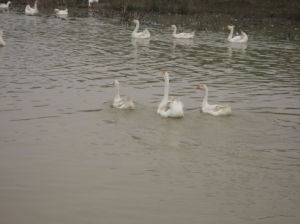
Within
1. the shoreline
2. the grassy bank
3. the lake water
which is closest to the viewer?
the lake water

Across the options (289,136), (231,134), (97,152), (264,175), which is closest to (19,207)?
(97,152)

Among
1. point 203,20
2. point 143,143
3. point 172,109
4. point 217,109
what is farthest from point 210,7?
point 143,143

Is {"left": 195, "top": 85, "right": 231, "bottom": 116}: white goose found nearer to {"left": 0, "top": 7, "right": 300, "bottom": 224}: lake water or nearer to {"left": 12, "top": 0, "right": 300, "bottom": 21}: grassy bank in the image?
{"left": 0, "top": 7, "right": 300, "bottom": 224}: lake water

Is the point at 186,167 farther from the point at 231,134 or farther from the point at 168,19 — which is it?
the point at 168,19

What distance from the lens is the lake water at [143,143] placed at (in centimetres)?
902

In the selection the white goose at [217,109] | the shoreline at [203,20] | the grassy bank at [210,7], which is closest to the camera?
the white goose at [217,109]

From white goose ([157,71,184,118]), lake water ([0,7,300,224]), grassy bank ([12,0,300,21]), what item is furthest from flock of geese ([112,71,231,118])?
grassy bank ([12,0,300,21])

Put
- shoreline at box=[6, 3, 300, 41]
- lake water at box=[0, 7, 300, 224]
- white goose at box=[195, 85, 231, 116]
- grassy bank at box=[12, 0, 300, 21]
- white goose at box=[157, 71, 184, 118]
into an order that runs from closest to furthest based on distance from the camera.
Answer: lake water at box=[0, 7, 300, 224], white goose at box=[157, 71, 184, 118], white goose at box=[195, 85, 231, 116], shoreline at box=[6, 3, 300, 41], grassy bank at box=[12, 0, 300, 21]

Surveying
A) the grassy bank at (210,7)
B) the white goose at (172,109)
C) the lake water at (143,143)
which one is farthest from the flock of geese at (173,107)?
the grassy bank at (210,7)

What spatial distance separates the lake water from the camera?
9.02 meters

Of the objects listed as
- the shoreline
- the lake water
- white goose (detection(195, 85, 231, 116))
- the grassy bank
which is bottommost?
the lake water

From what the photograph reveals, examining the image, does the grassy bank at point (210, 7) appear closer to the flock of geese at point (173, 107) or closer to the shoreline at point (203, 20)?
the shoreline at point (203, 20)

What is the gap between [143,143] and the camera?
12258 millimetres

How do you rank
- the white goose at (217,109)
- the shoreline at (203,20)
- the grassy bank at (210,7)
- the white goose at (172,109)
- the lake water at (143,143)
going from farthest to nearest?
the grassy bank at (210,7)
the shoreline at (203,20)
the white goose at (217,109)
the white goose at (172,109)
the lake water at (143,143)
